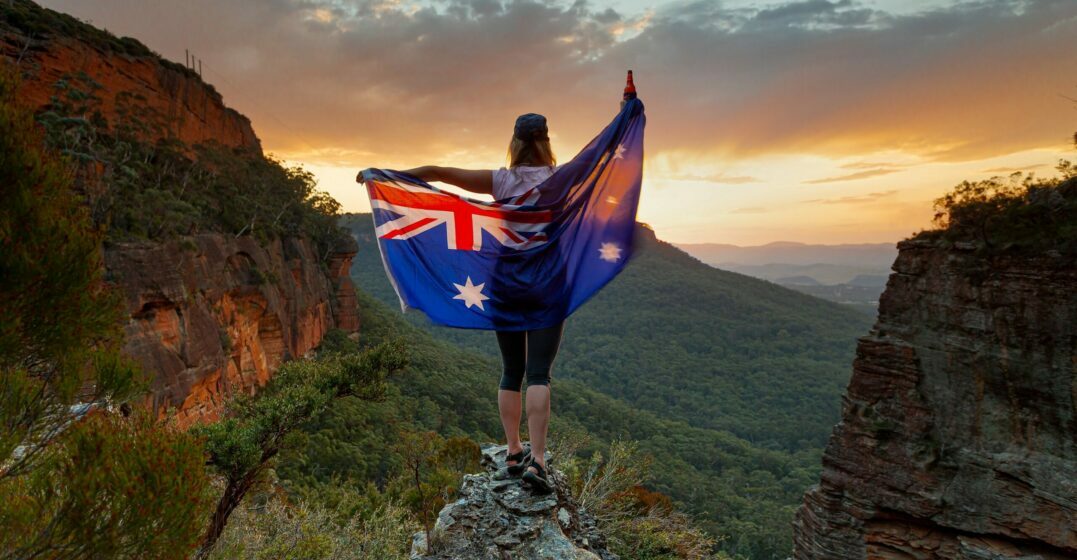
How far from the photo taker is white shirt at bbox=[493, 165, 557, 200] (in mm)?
3207

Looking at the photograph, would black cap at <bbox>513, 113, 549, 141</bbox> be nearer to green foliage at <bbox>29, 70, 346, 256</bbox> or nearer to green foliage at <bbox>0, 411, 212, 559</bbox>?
green foliage at <bbox>0, 411, 212, 559</bbox>

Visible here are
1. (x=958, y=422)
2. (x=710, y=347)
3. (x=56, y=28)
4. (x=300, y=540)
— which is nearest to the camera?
(x=300, y=540)

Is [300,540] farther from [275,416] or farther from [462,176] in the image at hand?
[462,176]

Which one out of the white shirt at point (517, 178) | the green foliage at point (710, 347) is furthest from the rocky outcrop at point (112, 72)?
the white shirt at point (517, 178)

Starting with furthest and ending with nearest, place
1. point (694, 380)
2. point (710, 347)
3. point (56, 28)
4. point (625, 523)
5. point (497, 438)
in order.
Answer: point (710, 347), point (694, 380), point (497, 438), point (56, 28), point (625, 523)

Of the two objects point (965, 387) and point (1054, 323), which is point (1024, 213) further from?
point (965, 387)

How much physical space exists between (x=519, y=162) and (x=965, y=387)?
1514cm

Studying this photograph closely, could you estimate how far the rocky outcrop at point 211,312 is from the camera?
47.2ft

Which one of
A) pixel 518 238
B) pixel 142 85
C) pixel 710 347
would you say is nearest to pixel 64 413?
pixel 518 238

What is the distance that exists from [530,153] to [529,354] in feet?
4.23

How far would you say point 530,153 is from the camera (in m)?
3.19

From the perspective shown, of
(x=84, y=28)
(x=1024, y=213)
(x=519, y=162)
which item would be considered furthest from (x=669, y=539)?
(x=84, y=28)

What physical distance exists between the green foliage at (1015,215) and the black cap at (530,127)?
14735 millimetres

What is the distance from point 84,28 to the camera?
25.9 meters
